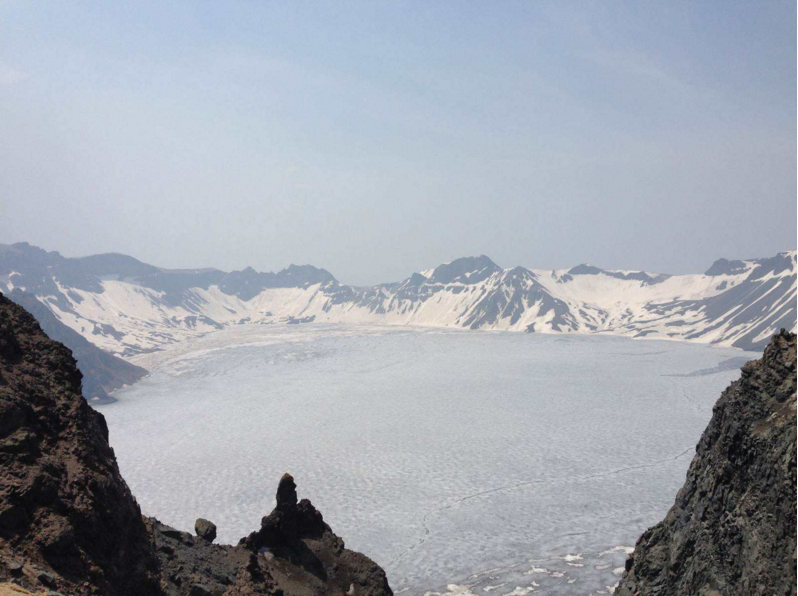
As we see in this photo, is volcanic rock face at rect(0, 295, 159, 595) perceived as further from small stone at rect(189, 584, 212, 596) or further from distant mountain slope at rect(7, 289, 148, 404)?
distant mountain slope at rect(7, 289, 148, 404)

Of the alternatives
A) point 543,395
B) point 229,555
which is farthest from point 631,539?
point 543,395

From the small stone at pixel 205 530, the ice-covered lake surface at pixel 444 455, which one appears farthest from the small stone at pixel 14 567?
the ice-covered lake surface at pixel 444 455

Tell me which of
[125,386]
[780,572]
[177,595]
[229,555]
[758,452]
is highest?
[758,452]

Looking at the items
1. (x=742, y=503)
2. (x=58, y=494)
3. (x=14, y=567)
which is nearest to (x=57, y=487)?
(x=58, y=494)

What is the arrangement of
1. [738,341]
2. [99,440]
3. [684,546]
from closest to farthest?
[99,440], [684,546], [738,341]

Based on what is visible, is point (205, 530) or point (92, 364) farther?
point (92, 364)

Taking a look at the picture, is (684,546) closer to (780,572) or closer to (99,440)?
(780,572)

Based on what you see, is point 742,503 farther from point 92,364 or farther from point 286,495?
point 92,364
